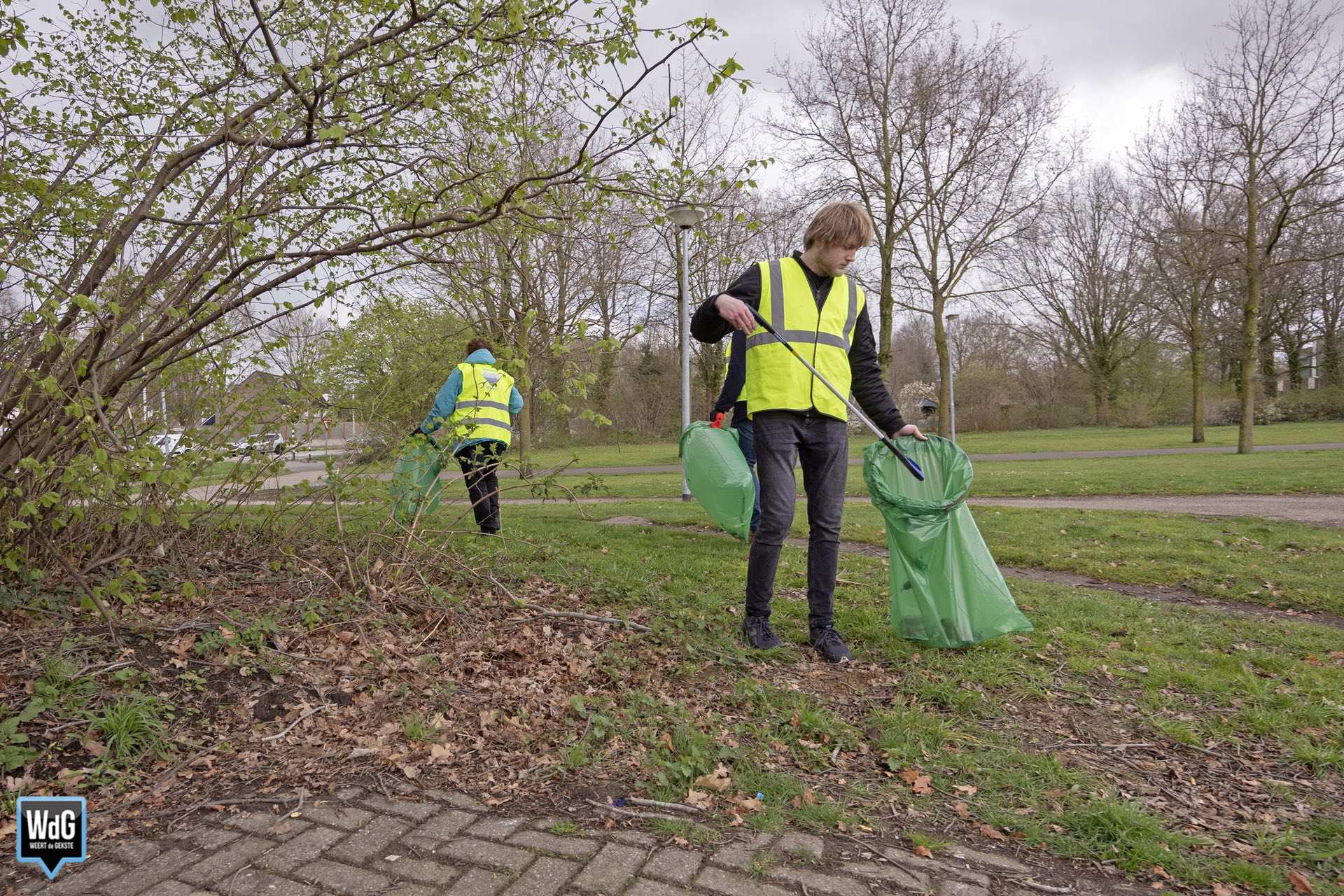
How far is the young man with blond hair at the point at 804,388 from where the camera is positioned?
3.43 meters

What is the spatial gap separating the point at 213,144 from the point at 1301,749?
5166 mm

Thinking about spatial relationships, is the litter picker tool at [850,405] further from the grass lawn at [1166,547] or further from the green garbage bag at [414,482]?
the grass lawn at [1166,547]

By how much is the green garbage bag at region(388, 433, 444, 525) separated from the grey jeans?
185cm

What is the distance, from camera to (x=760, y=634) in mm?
3607

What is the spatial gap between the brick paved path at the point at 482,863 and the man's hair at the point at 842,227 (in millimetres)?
2410

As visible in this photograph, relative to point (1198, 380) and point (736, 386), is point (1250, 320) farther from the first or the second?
point (736, 386)

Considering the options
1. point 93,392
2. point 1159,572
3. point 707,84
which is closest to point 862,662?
point 707,84

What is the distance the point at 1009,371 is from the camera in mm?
38094

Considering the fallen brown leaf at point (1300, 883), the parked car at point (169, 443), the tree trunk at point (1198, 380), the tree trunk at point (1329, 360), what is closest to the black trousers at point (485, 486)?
the parked car at point (169, 443)

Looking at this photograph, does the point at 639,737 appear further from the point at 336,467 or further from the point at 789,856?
the point at 336,467

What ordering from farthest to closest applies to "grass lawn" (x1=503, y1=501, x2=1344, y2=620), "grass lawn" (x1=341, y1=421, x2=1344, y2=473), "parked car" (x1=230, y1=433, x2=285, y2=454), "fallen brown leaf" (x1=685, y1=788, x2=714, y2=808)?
"grass lawn" (x1=341, y1=421, x2=1344, y2=473) < "grass lawn" (x1=503, y1=501, x2=1344, y2=620) < "parked car" (x1=230, y1=433, x2=285, y2=454) < "fallen brown leaf" (x1=685, y1=788, x2=714, y2=808)

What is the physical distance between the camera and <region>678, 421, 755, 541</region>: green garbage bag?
5.62 meters

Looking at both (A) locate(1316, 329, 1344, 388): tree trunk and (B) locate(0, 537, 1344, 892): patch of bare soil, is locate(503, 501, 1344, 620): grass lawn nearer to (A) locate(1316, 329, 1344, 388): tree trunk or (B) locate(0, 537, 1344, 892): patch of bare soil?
(B) locate(0, 537, 1344, 892): patch of bare soil

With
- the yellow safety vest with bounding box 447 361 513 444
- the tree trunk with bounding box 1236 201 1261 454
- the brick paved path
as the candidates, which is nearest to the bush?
the tree trunk with bounding box 1236 201 1261 454
